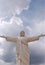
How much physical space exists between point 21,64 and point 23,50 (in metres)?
0.31

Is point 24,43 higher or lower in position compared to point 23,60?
higher

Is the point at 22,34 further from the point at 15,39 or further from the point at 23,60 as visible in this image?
the point at 23,60

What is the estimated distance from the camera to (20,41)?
6.22m

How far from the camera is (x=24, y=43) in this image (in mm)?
6230

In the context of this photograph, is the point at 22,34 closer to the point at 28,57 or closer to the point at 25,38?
the point at 25,38

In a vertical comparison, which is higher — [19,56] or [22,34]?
[22,34]

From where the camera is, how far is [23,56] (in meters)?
6.10

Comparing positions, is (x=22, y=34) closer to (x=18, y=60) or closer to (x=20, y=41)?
(x=20, y=41)

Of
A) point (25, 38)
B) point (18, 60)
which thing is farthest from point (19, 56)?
point (25, 38)

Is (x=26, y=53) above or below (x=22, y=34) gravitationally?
below

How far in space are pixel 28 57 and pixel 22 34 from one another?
0.55m

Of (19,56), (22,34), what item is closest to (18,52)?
(19,56)

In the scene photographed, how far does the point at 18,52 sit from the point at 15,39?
0.37 metres

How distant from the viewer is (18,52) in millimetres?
6086
